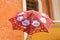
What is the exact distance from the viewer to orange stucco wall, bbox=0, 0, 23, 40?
1466mm

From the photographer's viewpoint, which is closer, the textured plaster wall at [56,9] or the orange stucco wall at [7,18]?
the orange stucco wall at [7,18]

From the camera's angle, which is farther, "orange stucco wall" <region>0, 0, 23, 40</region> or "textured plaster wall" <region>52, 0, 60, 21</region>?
"textured plaster wall" <region>52, 0, 60, 21</region>

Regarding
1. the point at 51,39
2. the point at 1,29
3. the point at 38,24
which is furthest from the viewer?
the point at 51,39

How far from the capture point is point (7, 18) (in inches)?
59.8

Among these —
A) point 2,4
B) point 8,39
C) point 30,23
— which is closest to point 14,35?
point 8,39

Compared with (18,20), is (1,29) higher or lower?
lower

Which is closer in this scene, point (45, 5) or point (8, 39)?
point (8, 39)

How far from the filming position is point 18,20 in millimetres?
1171

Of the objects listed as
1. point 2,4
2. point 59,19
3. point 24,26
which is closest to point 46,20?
point 24,26

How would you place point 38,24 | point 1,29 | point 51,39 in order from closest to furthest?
point 38,24 < point 1,29 < point 51,39

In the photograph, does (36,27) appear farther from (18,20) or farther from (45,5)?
(45,5)

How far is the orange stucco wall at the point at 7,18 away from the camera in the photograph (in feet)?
4.81

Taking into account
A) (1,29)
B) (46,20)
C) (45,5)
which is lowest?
(1,29)

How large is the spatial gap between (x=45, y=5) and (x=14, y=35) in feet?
1.50
